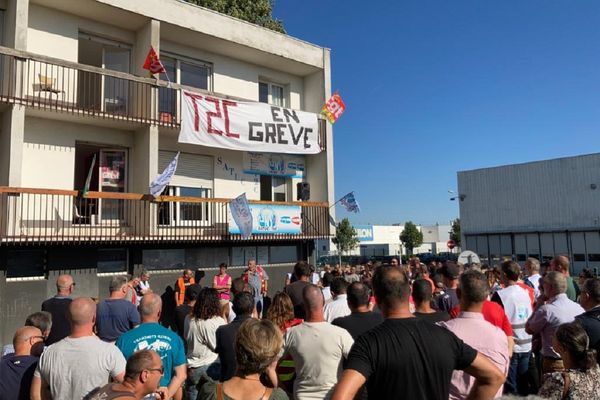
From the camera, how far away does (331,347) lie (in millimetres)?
3529

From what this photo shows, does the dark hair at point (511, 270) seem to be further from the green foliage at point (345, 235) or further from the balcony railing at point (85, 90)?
the green foliage at point (345, 235)

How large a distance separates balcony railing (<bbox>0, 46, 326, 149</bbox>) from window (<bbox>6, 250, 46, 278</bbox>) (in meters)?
3.46

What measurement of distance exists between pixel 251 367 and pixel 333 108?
13606mm

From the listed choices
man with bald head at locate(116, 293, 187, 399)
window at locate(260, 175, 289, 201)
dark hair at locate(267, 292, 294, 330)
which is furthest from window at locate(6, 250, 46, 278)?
dark hair at locate(267, 292, 294, 330)

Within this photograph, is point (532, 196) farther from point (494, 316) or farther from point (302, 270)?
point (494, 316)

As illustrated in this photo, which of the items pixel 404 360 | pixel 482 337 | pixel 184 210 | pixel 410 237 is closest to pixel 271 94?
pixel 184 210

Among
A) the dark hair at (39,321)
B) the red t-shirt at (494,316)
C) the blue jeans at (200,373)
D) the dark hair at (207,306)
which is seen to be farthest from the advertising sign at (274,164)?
the red t-shirt at (494,316)

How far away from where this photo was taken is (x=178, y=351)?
4230 millimetres

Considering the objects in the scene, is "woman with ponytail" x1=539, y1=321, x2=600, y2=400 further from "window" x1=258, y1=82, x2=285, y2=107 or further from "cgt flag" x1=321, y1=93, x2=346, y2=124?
"window" x1=258, y1=82, x2=285, y2=107

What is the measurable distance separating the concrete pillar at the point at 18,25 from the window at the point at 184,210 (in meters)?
5.20

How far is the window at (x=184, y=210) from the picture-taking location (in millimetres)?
13008

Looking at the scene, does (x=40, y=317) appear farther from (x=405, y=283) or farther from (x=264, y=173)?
(x=264, y=173)

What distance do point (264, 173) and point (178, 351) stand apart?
11.5 metres

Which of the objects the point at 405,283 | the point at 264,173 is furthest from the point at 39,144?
the point at 405,283
